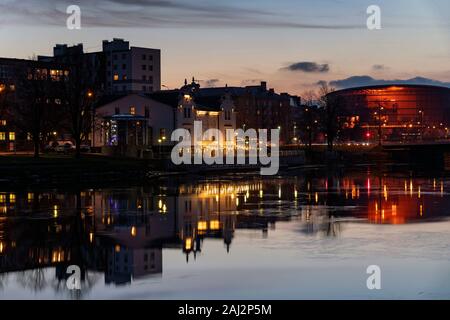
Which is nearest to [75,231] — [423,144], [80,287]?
[80,287]

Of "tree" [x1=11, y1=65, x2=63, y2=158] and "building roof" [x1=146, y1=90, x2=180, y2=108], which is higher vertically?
"building roof" [x1=146, y1=90, x2=180, y2=108]

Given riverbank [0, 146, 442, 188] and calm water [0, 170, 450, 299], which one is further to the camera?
riverbank [0, 146, 442, 188]

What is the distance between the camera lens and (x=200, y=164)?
9850 centimetres

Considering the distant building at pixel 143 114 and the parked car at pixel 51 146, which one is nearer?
the parked car at pixel 51 146

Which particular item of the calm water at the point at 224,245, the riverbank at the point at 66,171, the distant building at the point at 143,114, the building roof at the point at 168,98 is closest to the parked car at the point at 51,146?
the distant building at the point at 143,114

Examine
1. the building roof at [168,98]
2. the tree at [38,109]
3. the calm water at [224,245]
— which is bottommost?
the calm water at [224,245]

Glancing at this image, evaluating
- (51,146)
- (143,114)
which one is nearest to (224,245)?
(51,146)

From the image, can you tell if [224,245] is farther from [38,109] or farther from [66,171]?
[38,109]

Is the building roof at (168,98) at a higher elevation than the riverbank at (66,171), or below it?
higher

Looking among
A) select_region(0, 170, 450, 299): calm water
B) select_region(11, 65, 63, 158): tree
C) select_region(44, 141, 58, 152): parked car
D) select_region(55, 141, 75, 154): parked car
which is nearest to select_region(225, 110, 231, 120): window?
select_region(44, 141, 58, 152): parked car

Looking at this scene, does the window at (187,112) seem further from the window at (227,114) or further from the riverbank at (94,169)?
the riverbank at (94,169)

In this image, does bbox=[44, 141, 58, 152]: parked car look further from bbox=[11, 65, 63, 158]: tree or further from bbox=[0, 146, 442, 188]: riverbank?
bbox=[0, 146, 442, 188]: riverbank

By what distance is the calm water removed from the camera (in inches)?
994

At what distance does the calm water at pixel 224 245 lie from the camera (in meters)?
25.2
